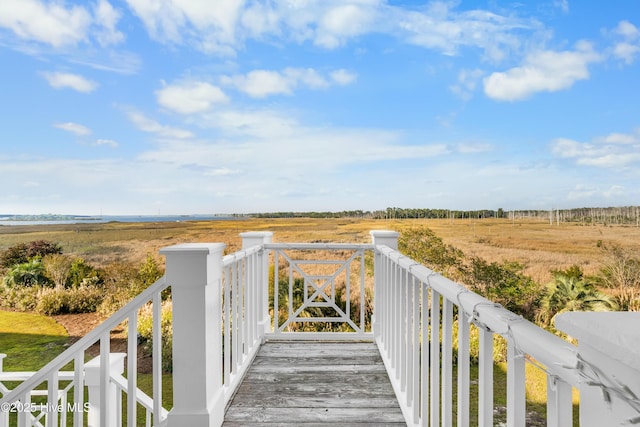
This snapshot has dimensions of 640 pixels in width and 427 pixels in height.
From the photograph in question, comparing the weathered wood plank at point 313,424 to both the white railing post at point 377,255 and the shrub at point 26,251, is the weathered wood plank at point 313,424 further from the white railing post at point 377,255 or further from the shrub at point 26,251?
the shrub at point 26,251

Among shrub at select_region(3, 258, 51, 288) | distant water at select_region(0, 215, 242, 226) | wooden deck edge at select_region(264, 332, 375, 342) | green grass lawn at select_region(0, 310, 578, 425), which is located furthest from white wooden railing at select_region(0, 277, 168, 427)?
distant water at select_region(0, 215, 242, 226)

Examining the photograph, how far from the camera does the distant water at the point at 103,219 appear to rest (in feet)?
25.8

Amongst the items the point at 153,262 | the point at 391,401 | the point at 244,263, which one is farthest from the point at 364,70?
the point at 391,401

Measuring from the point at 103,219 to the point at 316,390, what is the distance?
8000mm

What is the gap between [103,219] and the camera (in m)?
8.51

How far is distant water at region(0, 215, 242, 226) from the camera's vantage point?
7879 millimetres

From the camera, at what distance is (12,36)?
7.62 meters

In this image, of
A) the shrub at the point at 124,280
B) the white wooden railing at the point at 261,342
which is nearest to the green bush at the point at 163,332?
the shrub at the point at 124,280

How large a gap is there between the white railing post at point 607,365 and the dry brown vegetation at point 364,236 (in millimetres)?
7645

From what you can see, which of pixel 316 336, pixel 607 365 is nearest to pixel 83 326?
pixel 316 336

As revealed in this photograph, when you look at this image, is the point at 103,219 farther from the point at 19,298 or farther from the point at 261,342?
the point at 261,342

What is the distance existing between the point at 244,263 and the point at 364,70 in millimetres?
6725

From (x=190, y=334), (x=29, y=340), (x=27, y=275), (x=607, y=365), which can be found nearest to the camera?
(x=607, y=365)

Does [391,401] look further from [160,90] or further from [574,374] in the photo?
[160,90]
